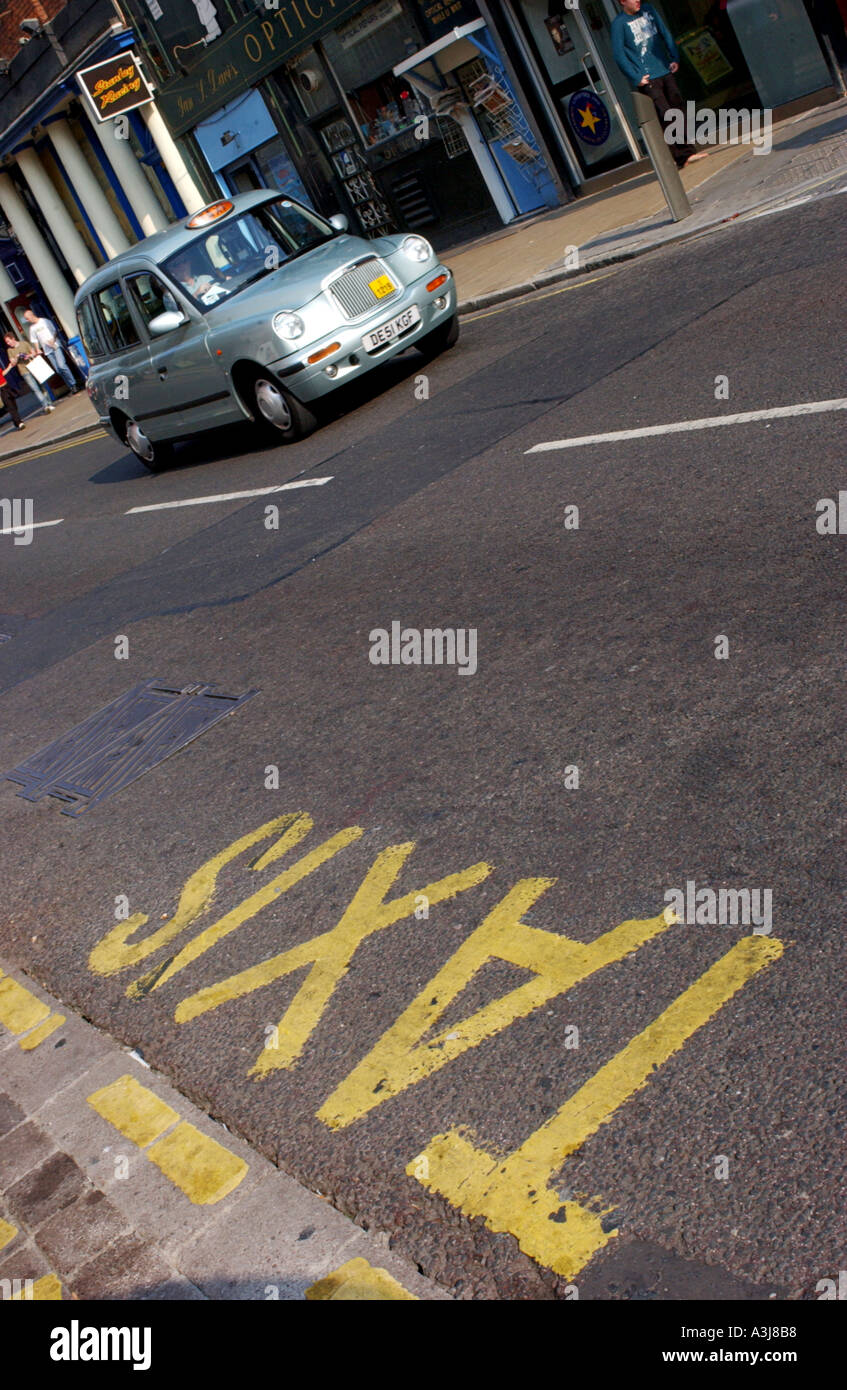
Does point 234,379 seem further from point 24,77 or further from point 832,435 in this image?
point 24,77

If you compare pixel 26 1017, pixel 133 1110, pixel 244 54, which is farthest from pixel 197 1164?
pixel 244 54

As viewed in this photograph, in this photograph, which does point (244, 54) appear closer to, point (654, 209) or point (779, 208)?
point (654, 209)

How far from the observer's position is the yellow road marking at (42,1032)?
14.0 ft

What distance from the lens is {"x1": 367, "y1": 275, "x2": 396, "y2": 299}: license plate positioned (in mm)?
11188

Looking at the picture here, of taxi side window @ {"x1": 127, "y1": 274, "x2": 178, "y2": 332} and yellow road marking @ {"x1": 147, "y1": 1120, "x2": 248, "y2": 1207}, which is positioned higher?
taxi side window @ {"x1": 127, "y1": 274, "x2": 178, "y2": 332}

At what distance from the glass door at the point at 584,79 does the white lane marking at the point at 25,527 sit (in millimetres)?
8932

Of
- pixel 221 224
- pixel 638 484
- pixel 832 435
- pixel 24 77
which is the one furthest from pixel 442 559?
pixel 24 77

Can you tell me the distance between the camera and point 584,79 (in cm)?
1695

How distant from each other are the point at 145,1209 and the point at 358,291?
9282 millimetres

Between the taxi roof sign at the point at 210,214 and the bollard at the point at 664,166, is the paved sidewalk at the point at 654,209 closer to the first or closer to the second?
the bollard at the point at 664,166

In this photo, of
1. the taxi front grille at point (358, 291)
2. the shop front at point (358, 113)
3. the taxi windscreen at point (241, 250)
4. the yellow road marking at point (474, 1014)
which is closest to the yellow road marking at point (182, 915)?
the yellow road marking at point (474, 1014)

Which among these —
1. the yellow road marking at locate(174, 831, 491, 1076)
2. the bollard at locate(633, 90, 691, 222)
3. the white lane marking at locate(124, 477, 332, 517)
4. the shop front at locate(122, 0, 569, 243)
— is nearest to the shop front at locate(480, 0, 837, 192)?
the shop front at locate(122, 0, 569, 243)

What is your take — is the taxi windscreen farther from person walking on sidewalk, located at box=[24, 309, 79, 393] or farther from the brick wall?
the brick wall

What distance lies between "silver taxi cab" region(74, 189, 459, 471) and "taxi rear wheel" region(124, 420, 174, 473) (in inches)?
14.5
